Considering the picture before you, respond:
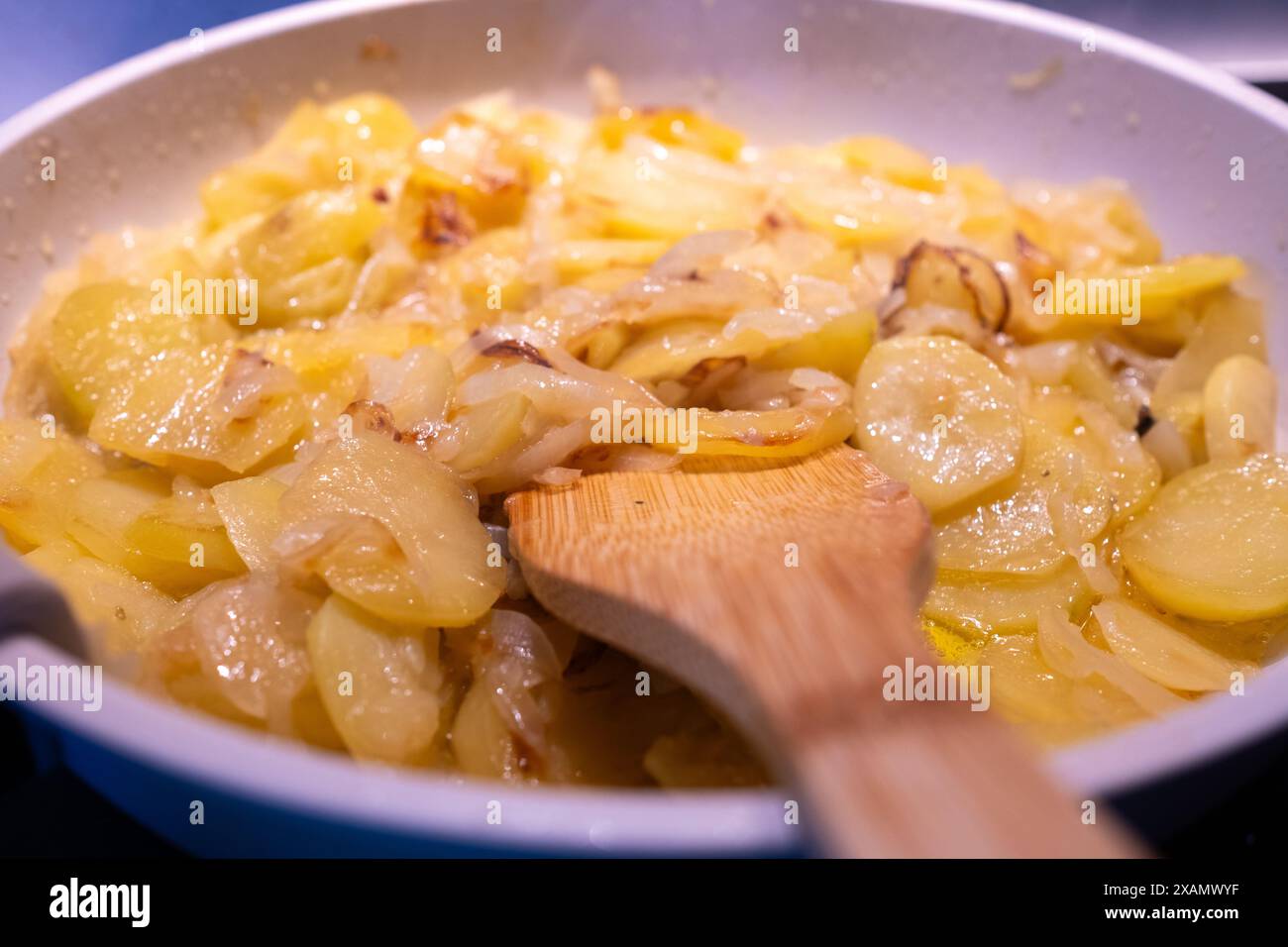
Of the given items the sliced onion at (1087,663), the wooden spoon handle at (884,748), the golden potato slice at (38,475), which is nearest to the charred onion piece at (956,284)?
the sliced onion at (1087,663)

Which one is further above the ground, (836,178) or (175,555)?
(836,178)

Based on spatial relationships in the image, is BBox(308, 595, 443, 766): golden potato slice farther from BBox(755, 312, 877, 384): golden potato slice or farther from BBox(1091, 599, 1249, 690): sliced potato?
BBox(1091, 599, 1249, 690): sliced potato

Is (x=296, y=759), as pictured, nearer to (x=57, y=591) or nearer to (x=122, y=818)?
(x=57, y=591)

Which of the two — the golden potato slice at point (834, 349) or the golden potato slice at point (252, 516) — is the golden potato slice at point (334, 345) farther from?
the golden potato slice at point (834, 349)

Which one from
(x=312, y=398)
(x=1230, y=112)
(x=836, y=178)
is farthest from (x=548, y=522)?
(x=1230, y=112)
